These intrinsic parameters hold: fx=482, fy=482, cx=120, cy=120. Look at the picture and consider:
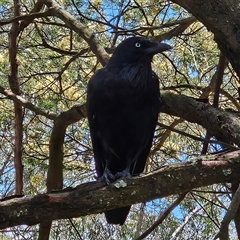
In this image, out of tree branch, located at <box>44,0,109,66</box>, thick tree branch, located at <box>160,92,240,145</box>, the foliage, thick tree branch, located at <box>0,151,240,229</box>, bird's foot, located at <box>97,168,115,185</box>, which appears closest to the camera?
thick tree branch, located at <box>0,151,240,229</box>

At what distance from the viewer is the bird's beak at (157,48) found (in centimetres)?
325

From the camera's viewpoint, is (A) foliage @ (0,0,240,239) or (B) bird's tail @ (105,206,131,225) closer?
(B) bird's tail @ (105,206,131,225)

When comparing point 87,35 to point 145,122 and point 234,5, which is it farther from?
point 234,5

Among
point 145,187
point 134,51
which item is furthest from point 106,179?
point 134,51

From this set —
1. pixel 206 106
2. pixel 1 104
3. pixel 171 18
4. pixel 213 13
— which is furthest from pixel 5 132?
pixel 213 13

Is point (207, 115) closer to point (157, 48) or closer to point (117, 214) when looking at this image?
point (157, 48)

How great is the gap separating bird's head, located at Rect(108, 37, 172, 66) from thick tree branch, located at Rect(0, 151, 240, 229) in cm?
132

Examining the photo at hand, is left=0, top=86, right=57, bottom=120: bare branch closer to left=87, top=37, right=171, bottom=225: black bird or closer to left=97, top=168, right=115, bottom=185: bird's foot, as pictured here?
left=87, top=37, right=171, bottom=225: black bird

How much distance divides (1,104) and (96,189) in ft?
11.7

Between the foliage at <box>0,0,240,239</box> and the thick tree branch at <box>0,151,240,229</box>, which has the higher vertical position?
the foliage at <box>0,0,240,239</box>

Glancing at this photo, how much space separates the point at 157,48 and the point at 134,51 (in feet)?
0.66

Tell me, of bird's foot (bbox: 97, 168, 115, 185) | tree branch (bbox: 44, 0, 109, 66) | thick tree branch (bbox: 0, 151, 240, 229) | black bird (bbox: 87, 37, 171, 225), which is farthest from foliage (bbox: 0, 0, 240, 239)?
thick tree branch (bbox: 0, 151, 240, 229)

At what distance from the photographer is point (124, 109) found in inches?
125

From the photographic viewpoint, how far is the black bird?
3152 mm
